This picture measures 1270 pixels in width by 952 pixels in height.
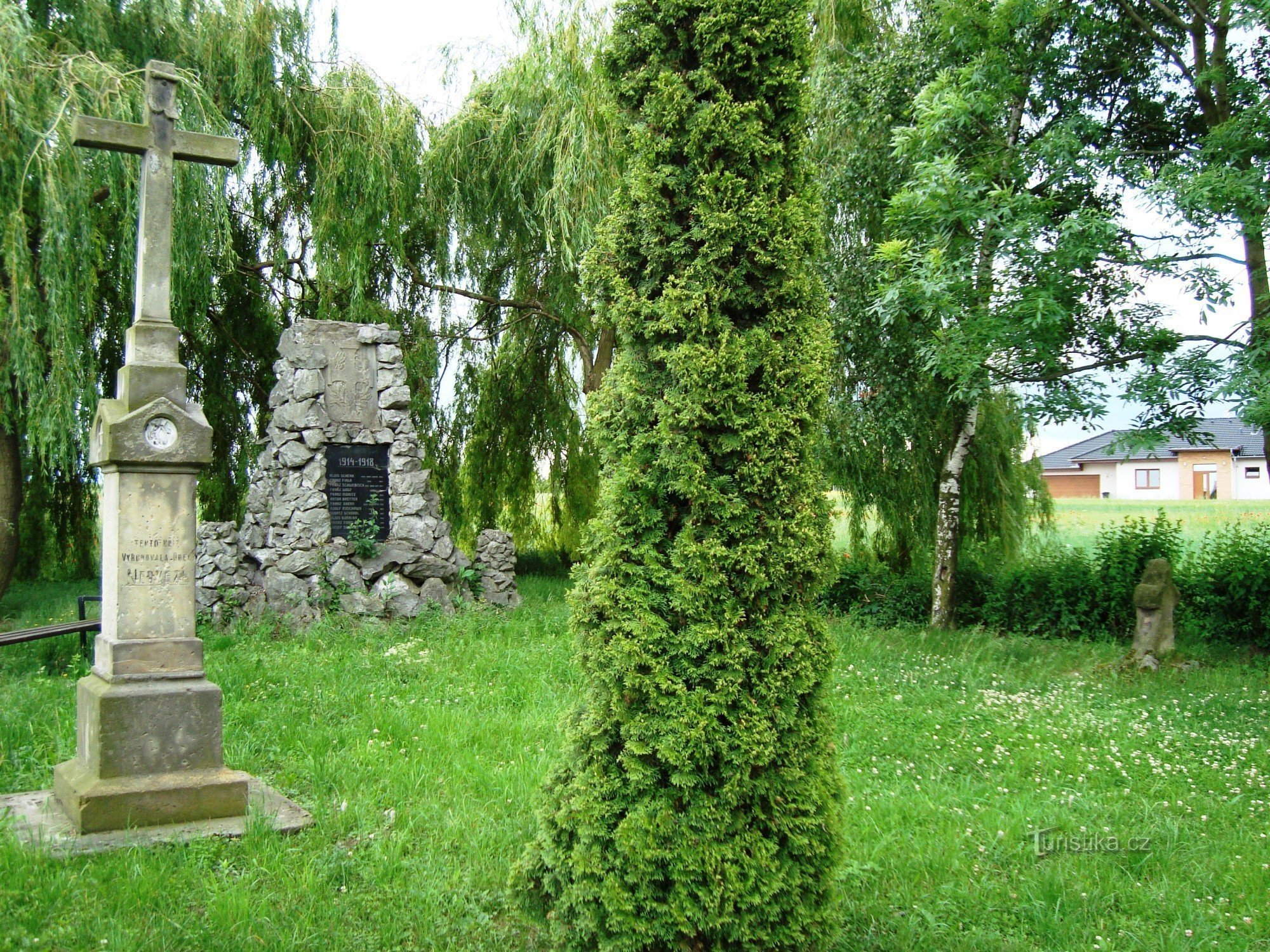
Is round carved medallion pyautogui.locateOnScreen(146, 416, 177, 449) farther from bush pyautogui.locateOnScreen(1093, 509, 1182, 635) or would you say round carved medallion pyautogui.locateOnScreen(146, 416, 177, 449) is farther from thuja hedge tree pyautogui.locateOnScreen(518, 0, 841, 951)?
bush pyautogui.locateOnScreen(1093, 509, 1182, 635)

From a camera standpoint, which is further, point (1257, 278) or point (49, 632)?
point (1257, 278)

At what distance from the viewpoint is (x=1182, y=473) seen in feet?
57.9

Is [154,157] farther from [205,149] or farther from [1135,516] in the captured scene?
[1135,516]

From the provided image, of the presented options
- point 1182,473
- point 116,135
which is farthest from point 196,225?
point 1182,473

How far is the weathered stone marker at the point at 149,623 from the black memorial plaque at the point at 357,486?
567cm

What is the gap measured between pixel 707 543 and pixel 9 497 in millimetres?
9706

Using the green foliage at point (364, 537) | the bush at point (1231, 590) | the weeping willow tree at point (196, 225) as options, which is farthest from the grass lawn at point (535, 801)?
the weeping willow tree at point (196, 225)

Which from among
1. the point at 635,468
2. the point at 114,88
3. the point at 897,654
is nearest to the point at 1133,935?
the point at 635,468

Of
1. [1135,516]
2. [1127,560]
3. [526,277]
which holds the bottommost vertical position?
[1127,560]

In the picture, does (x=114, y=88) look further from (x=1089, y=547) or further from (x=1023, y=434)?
(x=1089, y=547)

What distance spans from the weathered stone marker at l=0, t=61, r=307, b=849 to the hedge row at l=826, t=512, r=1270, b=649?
675 cm

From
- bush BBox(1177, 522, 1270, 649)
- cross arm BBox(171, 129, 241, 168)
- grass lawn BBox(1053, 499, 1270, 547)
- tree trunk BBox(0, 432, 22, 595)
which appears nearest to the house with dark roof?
grass lawn BBox(1053, 499, 1270, 547)

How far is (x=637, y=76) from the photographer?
3.66m

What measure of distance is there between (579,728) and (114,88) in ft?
28.5
